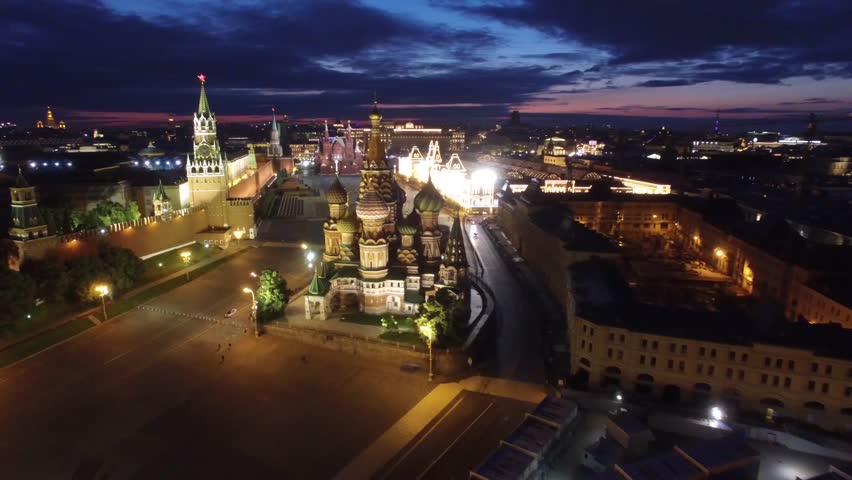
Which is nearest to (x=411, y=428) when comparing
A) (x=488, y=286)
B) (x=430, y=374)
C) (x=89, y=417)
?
(x=430, y=374)

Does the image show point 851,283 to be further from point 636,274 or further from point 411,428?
point 411,428

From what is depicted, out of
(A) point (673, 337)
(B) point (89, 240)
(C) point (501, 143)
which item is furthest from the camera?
(C) point (501, 143)

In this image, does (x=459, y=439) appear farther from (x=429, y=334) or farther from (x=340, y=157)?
(x=340, y=157)

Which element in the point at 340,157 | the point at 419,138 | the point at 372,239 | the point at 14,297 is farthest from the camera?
the point at 419,138

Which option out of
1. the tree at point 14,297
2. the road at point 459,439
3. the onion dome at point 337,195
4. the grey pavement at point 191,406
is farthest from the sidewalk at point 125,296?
the road at point 459,439

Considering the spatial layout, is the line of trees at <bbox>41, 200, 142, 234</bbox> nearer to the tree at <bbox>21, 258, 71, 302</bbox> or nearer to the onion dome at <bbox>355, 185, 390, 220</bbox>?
the tree at <bbox>21, 258, 71, 302</bbox>

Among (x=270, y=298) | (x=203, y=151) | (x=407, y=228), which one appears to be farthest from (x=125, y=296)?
(x=203, y=151)

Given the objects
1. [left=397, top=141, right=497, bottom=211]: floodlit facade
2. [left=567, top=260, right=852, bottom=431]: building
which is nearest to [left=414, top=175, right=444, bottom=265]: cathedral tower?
[left=567, top=260, right=852, bottom=431]: building
